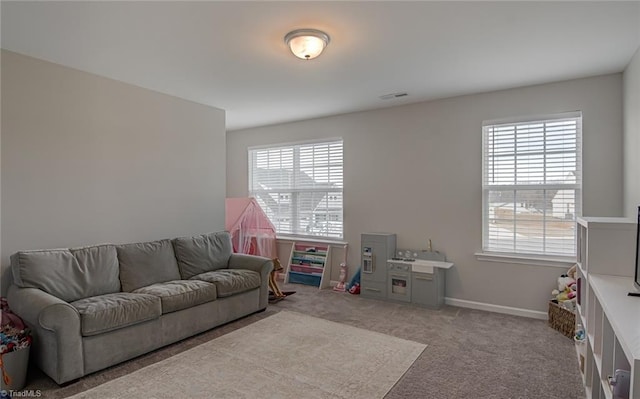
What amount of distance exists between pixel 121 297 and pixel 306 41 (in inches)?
100.0

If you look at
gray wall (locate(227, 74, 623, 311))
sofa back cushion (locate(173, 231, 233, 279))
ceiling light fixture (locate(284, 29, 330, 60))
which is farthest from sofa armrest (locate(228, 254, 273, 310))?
ceiling light fixture (locate(284, 29, 330, 60))

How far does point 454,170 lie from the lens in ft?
14.7

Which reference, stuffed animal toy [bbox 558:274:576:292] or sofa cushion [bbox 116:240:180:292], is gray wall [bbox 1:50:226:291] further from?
stuffed animal toy [bbox 558:274:576:292]

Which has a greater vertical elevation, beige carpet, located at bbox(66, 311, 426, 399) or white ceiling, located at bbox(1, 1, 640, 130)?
white ceiling, located at bbox(1, 1, 640, 130)

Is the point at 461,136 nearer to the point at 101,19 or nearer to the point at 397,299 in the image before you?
the point at 397,299

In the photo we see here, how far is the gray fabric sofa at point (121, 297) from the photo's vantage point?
2.53 metres

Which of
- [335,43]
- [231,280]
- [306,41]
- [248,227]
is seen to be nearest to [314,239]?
[248,227]

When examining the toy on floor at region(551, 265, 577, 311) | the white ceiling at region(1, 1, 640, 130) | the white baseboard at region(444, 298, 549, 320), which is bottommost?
the white baseboard at region(444, 298, 549, 320)

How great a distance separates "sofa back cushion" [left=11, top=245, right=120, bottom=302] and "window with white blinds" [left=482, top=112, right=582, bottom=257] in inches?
160

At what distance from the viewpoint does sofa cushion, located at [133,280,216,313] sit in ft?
10.4

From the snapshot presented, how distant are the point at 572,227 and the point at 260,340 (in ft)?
11.2

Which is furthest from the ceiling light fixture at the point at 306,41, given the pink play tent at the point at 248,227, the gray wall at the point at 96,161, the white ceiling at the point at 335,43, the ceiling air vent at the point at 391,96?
the pink play tent at the point at 248,227

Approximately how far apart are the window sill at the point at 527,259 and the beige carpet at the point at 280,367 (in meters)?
1.61

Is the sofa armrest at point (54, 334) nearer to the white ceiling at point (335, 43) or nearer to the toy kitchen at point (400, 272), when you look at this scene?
the white ceiling at point (335, 43)
